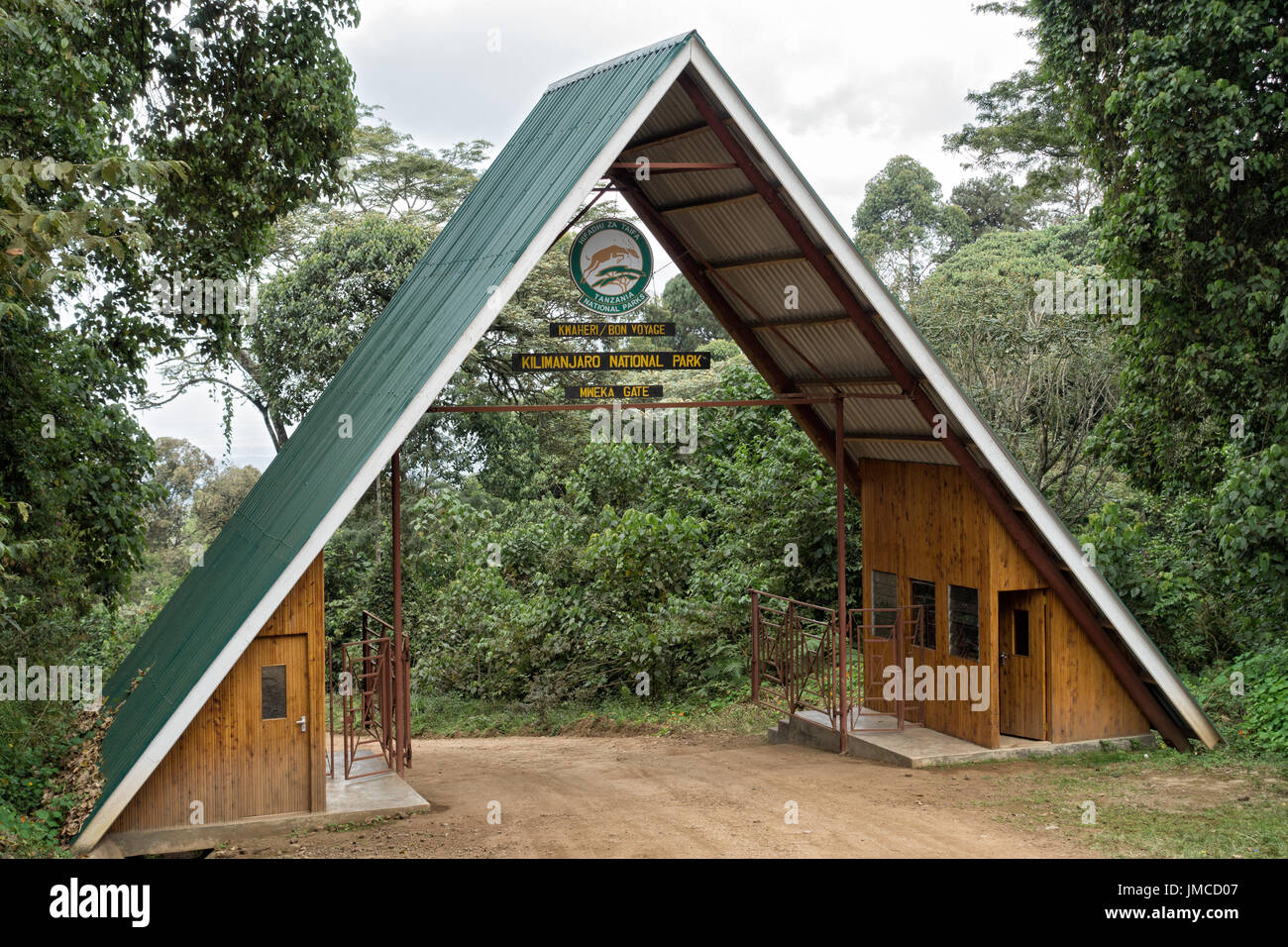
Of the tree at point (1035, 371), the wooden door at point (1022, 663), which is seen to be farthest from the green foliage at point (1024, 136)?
the wooden door at point (1022, 663)

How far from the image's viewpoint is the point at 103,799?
30.6 feet

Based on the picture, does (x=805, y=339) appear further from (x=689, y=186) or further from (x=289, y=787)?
A: (x=289, y=787)

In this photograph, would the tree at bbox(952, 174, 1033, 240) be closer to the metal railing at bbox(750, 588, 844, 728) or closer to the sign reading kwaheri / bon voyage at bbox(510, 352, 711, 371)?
the metal railing at bbox(750, 588, 844, 728)

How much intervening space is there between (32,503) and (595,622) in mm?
9024

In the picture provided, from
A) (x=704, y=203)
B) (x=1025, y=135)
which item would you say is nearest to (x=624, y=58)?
(x=704, y=203)

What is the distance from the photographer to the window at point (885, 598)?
15.0m

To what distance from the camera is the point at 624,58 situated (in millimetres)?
12062

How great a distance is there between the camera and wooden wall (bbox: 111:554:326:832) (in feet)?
32.3

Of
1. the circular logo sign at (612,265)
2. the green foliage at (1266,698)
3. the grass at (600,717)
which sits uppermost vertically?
the circular logo sign at (612,265)

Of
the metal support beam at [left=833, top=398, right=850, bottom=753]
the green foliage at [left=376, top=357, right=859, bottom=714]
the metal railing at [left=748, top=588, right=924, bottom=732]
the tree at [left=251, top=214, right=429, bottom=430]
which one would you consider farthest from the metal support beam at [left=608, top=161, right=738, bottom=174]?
the tree at [left=251, top=214, right=429, bottom=430]

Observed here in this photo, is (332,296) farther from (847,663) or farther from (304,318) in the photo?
(847,663)

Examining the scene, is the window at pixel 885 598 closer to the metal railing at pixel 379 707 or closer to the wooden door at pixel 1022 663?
the wooden door at pixel 1022 663

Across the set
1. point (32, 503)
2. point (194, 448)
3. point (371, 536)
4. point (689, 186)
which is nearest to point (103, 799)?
point (32, 503)

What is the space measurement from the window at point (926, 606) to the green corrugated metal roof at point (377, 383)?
697 centimetres
